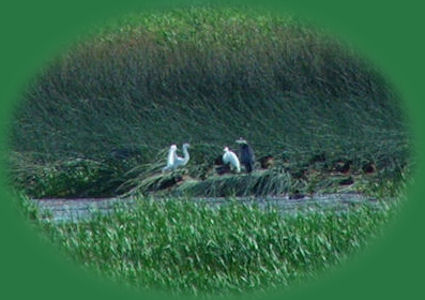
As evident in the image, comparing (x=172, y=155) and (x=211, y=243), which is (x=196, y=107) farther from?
(x=211, y=243)

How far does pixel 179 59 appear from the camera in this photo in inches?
684

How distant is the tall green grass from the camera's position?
17.2 metres

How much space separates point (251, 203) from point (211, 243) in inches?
16.8

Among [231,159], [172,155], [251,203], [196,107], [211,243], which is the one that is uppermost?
[196,107]

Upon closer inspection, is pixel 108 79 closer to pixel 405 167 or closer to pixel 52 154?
pixel 52 154

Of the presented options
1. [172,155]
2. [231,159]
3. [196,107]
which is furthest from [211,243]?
[196,107]

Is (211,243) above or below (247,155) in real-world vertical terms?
below

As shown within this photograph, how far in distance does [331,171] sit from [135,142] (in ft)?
3.98

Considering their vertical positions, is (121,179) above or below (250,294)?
above

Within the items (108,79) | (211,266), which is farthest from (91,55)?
(211,266)

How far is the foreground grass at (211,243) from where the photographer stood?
16.5 m

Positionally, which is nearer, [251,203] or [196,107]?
[251,203]

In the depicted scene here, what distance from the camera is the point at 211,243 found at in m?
16.9

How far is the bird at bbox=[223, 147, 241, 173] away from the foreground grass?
28 cm
